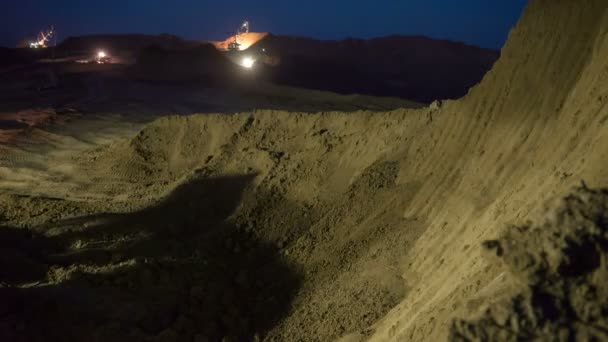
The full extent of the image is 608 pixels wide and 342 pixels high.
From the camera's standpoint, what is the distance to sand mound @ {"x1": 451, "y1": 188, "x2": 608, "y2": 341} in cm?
237

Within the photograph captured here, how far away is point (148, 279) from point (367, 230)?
8.14 ft

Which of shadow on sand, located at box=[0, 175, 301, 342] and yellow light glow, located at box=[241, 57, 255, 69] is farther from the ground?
yellow light glow, located at box=[241, 57, 255, 69]

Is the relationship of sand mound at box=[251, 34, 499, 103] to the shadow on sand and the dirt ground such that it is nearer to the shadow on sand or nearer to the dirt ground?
the dirt ground

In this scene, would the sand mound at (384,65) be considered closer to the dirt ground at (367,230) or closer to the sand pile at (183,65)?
the sand pile at (183,65)

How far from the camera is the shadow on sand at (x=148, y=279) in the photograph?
17.4 feet

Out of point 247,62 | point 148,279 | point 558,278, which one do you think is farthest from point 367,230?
point 247,62

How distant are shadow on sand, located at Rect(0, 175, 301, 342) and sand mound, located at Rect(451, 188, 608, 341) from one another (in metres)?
3.69

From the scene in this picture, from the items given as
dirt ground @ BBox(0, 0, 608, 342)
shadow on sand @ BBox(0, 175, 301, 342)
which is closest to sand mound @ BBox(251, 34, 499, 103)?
dirt ground @ BBox(0, 0, 608, 342)

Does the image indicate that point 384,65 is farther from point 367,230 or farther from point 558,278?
point 558,278

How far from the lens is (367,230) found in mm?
6766

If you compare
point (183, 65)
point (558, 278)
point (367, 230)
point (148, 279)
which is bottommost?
point (558, 278)

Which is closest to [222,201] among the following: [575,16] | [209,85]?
[575,16]

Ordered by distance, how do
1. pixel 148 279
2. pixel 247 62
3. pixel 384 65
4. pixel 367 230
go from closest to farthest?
pixel 148 279, pixel 367 230, pixel 247 62, pixel 384 65

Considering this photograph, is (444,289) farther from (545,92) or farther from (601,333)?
(545,92)
